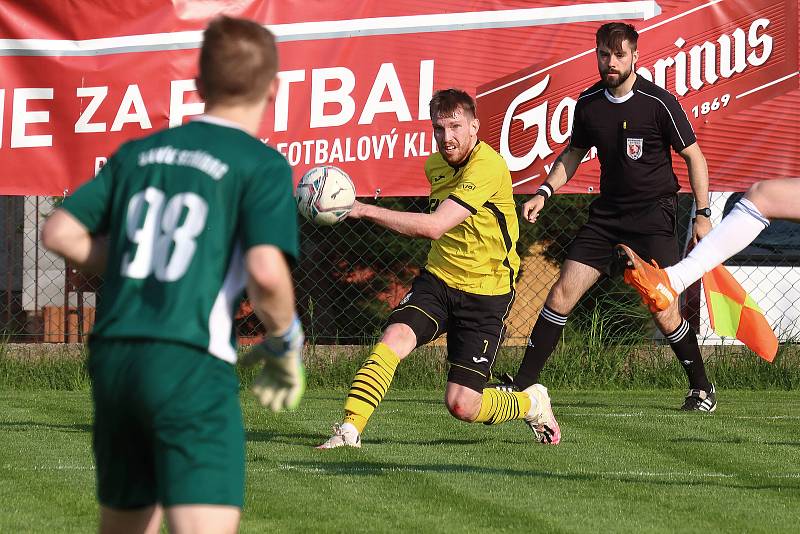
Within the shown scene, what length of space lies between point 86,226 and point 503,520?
2340mm

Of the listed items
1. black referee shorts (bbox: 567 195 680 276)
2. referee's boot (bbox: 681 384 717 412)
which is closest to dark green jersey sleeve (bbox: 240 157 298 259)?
black referee shorts (bbox: 567 195 680 276)

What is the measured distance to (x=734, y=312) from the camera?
706 centimetres

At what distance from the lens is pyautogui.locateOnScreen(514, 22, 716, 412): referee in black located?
28.0 ft

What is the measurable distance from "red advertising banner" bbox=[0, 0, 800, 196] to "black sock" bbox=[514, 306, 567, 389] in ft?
5.91

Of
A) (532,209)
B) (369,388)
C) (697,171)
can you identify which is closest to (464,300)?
(369,388)

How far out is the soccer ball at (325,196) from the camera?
5902 millimetres

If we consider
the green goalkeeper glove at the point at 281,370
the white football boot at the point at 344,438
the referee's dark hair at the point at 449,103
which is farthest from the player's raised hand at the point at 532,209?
the green goalkeeper glove at the point at 281,370

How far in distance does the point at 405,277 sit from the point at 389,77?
2166mm

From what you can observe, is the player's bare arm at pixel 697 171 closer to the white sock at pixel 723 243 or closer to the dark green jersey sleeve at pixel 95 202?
the white sock at pixel 723 243

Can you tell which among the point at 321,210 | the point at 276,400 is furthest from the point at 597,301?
the point at 276,400

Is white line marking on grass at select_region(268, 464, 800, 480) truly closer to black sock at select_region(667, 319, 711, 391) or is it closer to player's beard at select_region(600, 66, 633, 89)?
black sock at select_region(667, 319, 711, 391)

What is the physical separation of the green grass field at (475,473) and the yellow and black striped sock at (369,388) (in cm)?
20

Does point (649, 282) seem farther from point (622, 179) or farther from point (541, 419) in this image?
point (622, 179)

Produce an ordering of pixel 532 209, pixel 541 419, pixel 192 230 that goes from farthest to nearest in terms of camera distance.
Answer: pixel 532 209
pixel 541 419
pixel 192 230
